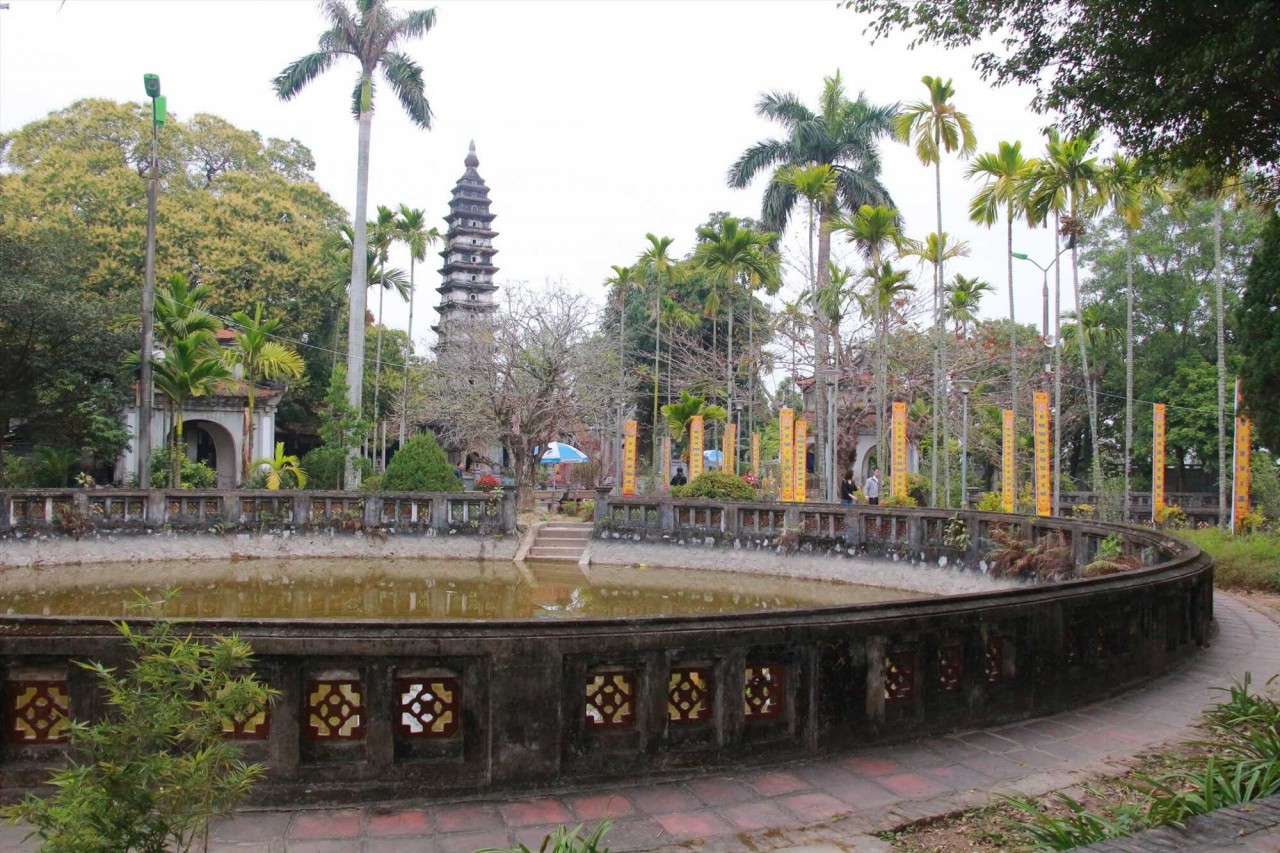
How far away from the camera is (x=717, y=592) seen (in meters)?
15.0

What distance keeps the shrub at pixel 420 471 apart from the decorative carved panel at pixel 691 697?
15660 mm

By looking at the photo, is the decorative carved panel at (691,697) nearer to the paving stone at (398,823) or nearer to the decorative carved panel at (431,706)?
the decorative carved panel at (431,706)

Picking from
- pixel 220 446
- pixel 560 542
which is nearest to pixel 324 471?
pixel 220 446

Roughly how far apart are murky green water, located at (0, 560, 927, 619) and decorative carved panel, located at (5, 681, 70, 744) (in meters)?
7.64

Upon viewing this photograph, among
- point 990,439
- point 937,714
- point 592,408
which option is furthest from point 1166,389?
point 937,714

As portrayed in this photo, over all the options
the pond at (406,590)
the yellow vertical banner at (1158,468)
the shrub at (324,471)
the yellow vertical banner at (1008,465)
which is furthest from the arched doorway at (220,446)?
the yellow vertical banner at (1158,468)

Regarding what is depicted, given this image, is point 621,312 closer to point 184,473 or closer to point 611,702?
point 184,473

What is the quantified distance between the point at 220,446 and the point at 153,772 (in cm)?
3036

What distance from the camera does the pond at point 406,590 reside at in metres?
12.5

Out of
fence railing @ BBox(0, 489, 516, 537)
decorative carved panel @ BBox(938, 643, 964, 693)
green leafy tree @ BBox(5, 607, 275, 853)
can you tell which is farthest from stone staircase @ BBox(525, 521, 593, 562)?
green leafy tree @ BBox(5, 607, 275, 853)

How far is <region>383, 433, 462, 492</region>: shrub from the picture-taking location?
19.5 metres

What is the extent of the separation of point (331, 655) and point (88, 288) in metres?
29.7

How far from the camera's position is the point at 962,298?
1313 inches

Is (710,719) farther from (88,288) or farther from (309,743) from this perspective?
(88,288)
